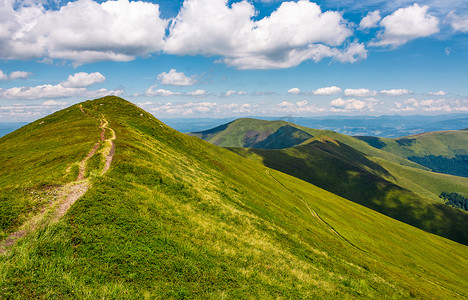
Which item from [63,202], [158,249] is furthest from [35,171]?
[158,249]

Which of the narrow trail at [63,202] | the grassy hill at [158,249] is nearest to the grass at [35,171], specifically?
the grassy hill at [158,249]

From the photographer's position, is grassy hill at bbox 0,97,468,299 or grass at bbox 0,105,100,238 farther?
grass at bbox 0,105,100,238

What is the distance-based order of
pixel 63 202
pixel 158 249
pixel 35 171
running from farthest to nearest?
pixel 35 171 → pixel 63 202 → pixel 158 249

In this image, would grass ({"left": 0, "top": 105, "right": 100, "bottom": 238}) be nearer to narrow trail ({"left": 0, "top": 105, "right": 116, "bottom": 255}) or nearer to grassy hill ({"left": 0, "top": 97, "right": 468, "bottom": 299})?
grassy hill ({"left": 0, "top": 97, "right": 468, "bottom": 299})

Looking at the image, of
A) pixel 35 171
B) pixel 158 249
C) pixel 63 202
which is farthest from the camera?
pixel 35 171

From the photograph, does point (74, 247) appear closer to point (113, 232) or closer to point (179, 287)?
point (113, 232)

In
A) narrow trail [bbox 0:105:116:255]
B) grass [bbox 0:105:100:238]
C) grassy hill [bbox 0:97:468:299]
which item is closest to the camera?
grassy hill [bbox 0:97:468:299]

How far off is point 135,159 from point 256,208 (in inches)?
958

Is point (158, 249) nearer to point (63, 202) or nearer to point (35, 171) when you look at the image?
point (63, 202)

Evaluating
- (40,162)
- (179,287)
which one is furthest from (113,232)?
(40,162)

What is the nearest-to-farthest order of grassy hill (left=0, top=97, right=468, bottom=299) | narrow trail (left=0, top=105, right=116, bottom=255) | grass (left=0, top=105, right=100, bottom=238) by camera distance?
grassy hill (left=0, top=97, right=468, bottom=299) → narrow trail (left=0, top=105, right=116, bottom=255) → grass (left=0, top=105, right=100, bottom=238)

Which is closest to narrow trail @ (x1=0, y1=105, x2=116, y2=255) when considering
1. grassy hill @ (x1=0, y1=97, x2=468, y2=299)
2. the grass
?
grassy hill @ (x1=0, y1=97, x2=468, y2=299)

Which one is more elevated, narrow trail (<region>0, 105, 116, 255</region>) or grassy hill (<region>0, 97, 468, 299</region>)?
narrow trail (<region>0, 105, 116, 255</region>)

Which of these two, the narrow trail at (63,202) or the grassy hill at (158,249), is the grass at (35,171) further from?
the narrow trail at (63,202)
